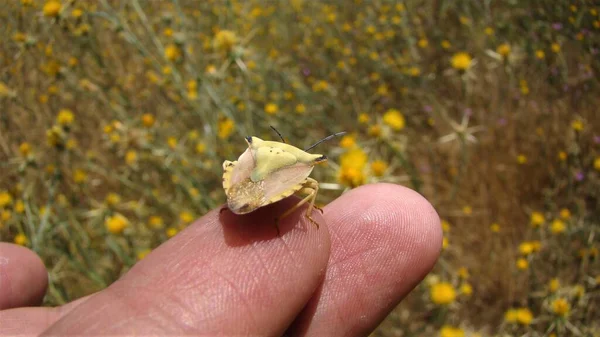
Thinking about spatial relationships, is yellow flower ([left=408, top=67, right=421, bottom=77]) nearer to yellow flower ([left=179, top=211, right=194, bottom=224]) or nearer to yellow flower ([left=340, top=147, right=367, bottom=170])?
yellow flower ([left=340, top=147, right=367, bottom=170])

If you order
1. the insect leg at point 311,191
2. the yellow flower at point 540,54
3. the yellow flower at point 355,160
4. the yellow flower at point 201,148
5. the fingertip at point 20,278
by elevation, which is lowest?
the yellow flower at point 540,54

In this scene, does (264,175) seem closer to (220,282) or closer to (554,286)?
(220,282)

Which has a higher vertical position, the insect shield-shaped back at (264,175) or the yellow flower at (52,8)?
the yellow flower at (52,8)

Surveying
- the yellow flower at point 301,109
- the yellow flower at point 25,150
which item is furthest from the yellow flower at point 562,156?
the yellow flower at point 25,150

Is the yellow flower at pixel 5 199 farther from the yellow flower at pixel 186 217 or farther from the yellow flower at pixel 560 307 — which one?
the yellow flower at pixel 560 307

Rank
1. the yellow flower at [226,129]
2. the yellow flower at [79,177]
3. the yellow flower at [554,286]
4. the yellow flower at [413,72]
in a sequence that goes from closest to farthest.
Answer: the yellow flower at [554,286] → the yellow flower at [226,129] → the yellow flower at [79,177] → the yellow flower at [413,72]

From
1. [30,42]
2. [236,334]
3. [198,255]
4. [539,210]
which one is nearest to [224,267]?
[198,255]

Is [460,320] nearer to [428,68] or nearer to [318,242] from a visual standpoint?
[318,242]
